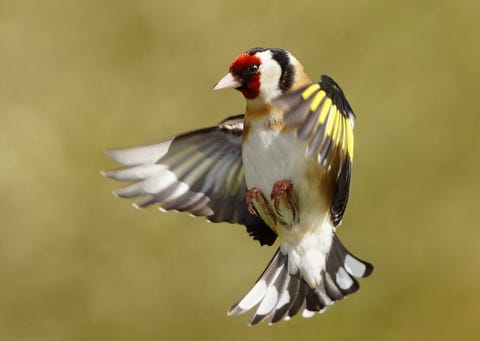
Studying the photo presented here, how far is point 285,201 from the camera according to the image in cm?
179

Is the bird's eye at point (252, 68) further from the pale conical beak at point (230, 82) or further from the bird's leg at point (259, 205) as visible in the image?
the bird's leg at point (259, 205)

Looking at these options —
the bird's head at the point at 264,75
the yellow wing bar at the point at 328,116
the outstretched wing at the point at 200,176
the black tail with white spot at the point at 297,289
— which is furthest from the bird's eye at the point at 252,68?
the black tail with white spot at the point at 297,289

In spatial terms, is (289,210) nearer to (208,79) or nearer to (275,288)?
(275,288)

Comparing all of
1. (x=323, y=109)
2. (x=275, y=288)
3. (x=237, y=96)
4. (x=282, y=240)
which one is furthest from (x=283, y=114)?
(x=237, y=96)

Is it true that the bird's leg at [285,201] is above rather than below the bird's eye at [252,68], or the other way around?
below

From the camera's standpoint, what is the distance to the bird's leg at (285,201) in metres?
1.74

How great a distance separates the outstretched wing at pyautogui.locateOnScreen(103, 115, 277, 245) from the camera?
1.94 metres

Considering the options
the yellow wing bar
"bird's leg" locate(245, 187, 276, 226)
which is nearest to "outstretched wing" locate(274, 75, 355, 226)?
the yellow wing bar

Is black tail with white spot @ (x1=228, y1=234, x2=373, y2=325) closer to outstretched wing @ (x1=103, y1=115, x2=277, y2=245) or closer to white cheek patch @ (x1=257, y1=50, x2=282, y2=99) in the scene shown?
outstretched wing @ (x1=103, y1=115, x2=277, y2=245)

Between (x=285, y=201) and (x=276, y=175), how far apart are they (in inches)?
2.5

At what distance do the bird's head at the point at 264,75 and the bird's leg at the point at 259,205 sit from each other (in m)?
0.16

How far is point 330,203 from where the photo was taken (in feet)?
6.12

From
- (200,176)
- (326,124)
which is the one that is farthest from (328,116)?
(200,176)

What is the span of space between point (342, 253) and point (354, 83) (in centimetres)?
137
